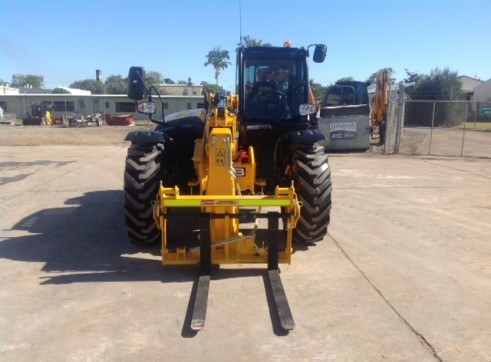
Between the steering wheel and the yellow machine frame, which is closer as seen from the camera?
the yellow machine frame

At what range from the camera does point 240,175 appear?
19.8 feet

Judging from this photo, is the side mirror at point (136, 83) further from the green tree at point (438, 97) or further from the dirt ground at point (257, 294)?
the green tree at point (438, 97)

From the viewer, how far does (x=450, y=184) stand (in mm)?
11453

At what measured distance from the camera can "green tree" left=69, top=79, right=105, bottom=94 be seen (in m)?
92.8

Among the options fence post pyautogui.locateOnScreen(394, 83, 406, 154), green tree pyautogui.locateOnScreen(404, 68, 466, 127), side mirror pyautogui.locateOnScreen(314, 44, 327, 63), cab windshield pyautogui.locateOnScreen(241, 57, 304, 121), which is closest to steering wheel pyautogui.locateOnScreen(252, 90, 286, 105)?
cab windshield pyautogui.locateOnScreen(241, 57, 304, 121)

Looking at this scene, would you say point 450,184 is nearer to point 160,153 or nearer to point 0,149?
point 160,153

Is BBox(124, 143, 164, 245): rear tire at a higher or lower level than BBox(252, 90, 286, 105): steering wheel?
lower

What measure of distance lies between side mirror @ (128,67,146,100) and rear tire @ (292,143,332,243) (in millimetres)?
2030

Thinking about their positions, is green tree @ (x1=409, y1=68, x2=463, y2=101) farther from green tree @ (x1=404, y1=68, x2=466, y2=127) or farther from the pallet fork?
the pallet fork

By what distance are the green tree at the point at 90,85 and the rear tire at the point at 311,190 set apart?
88.5 m

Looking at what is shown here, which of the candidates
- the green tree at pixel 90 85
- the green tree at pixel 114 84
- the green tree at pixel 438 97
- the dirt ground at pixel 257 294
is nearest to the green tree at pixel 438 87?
the green tree at pixel 438 97

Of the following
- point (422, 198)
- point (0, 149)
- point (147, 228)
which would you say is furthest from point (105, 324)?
point (0, 149)

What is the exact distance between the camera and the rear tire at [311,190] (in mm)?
→ 5730

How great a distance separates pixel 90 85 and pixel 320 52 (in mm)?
106810
